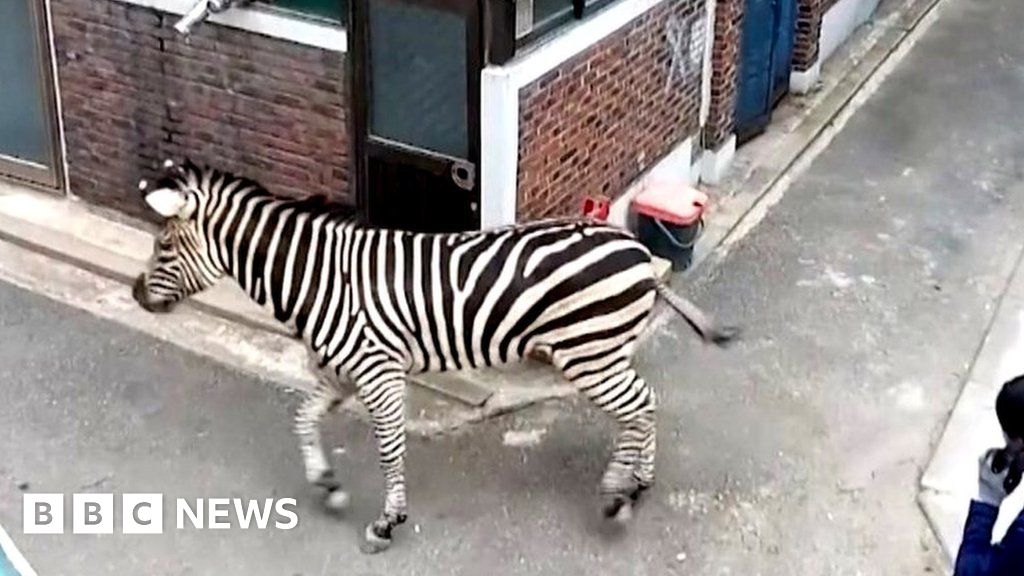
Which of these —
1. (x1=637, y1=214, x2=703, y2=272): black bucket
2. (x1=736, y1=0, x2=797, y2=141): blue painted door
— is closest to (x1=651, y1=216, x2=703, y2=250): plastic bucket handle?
(x1=637, y1=214, x2=703, y2=272): black bucket

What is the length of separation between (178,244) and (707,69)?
451cm

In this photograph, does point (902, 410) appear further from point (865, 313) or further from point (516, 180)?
point (516, 180)

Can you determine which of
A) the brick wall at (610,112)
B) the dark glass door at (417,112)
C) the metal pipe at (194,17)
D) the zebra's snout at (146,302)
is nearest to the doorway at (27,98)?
the metal pipe at (194,17)

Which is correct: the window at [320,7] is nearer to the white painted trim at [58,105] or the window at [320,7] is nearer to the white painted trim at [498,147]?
the white painted trim at [498,147]

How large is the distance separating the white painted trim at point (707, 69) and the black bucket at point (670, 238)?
126cm

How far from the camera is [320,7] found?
7.80 m

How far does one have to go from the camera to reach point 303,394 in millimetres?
7617

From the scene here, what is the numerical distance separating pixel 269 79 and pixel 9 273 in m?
1.93

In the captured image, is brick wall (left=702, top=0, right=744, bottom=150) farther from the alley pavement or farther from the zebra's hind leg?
the zebra's hind leg

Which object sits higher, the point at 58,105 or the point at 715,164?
the point at 58,105

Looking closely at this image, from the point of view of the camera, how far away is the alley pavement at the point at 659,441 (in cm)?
650

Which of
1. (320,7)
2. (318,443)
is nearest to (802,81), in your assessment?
(320,7)

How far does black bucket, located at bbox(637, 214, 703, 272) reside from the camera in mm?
8734

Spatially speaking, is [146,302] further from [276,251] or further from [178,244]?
[276,251]
